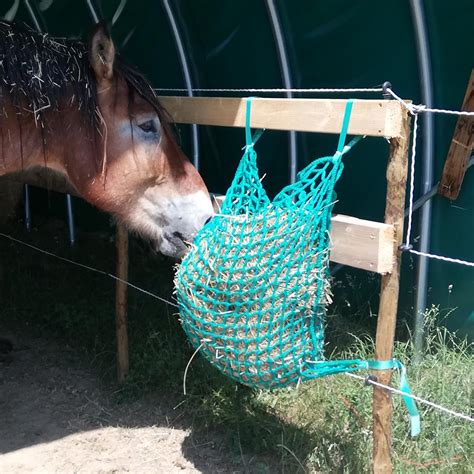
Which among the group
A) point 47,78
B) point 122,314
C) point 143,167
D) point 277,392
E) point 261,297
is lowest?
point 277,392

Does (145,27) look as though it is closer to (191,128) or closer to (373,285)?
(191,128)

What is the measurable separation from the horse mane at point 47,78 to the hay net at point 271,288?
3.24 feet

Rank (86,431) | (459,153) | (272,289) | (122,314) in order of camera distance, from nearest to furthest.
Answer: (272,289) → (459,153) → (86,431) → (122,314)

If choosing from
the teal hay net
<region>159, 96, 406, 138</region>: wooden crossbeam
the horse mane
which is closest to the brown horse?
the horse mane

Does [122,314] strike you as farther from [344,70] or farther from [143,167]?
[344,70]

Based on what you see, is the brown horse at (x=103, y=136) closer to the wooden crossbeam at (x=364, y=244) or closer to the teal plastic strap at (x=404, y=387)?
the wooden crossbeam at (x=364, y=244)

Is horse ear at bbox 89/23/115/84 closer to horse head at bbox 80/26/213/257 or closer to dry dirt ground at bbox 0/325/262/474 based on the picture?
horse head at bbox 80/26/213/257

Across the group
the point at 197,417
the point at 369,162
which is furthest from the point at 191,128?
the point at 197,417

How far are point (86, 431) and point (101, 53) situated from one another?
215 cm

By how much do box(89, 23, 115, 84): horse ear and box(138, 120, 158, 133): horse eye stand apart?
29cm

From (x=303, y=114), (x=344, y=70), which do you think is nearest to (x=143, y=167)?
(x=303, y=114)

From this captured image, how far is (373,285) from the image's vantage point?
4027mm

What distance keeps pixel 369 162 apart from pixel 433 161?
0.47m

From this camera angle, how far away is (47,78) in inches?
114
